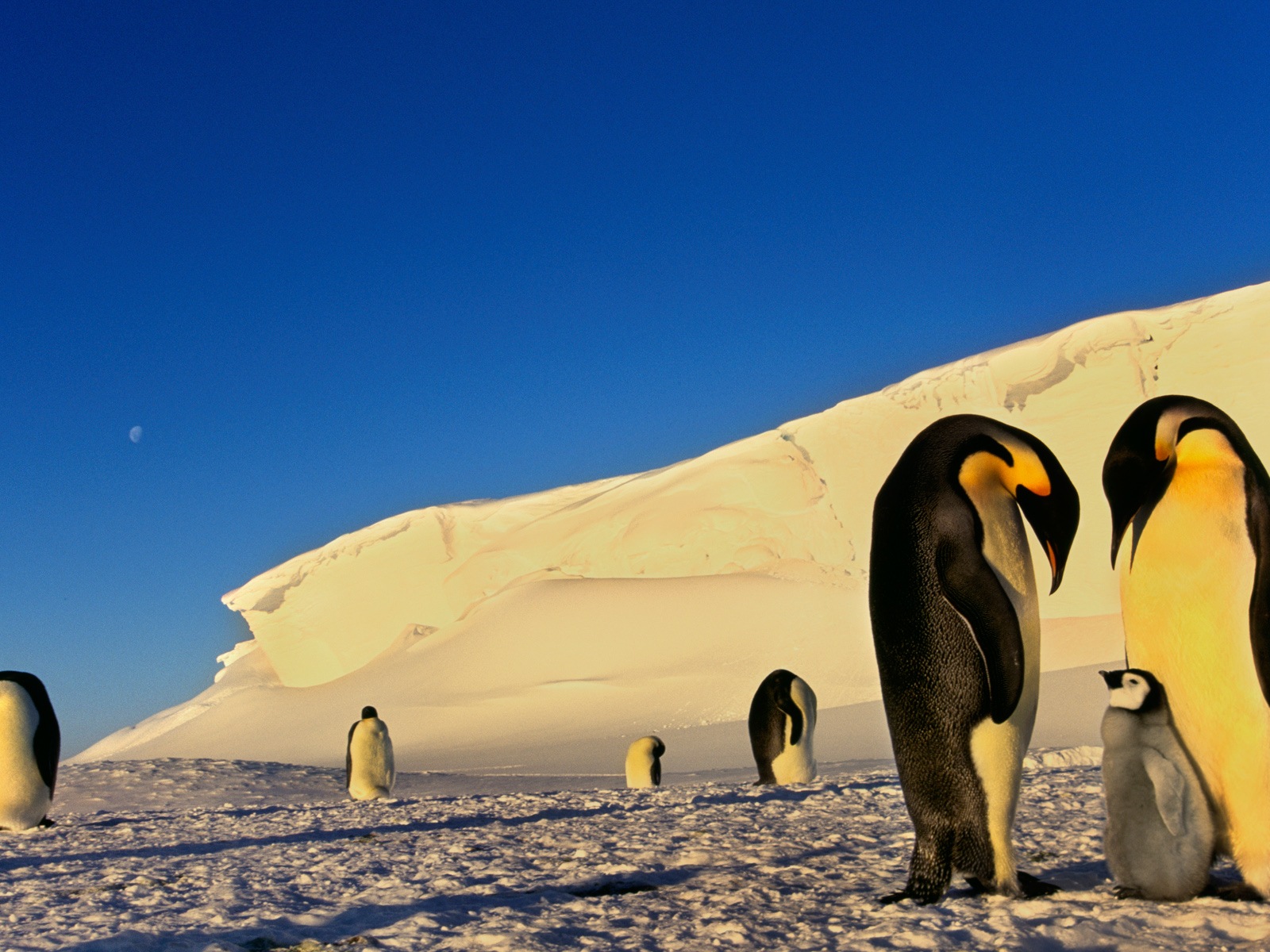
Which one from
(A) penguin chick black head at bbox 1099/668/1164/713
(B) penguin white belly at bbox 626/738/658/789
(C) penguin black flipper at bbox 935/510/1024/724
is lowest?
(B) penguin white belly at bbox 626/738/658/789

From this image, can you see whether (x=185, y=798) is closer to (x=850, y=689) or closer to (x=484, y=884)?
(x=484, y=884)

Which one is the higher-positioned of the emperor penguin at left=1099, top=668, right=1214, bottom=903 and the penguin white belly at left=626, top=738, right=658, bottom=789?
the emperor penguin at left=1099, top=668, right=1214, bottom=903

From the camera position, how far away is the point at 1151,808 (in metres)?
3.57

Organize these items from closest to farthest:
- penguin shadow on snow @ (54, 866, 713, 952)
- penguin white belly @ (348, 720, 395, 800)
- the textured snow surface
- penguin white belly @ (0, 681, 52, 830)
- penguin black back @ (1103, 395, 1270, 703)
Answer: the textured snow surface < penguin shadow on snow @ (54, 866, 713, 952) < penguin black back @ (1103, 395, 1270, 703) < penguin white belly @ (0, 681, 52, 830) < penguin white belly @ (348, 720, 395, 800)

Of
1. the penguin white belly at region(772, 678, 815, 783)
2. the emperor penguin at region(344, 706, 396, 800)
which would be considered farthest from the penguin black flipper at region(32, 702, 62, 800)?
the penguin white belly at region(772, 678, 815, 783)

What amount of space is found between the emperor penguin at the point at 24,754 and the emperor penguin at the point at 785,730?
590 cm

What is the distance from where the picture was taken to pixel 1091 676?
1914 centimetres

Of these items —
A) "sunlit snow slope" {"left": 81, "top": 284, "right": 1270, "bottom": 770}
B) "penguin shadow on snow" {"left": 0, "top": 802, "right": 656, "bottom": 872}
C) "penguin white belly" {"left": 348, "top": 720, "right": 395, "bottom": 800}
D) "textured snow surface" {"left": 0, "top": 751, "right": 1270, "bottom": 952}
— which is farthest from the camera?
"sunlit snow slope" {"left": 81, "top": 284, "right": 1270, "bottom": 770}

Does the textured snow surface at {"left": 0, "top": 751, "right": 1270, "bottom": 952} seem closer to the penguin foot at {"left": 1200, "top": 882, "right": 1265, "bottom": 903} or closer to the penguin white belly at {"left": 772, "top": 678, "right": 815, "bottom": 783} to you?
the penguin foot at {"left": 1200, "top": 882, "right": 1265, "bottom": 903}

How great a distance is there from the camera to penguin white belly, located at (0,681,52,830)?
794cm

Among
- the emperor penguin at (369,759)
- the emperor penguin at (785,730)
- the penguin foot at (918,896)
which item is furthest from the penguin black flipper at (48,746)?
the penguin foot at (918,896)

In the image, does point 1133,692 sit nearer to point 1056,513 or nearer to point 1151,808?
point 1151,808

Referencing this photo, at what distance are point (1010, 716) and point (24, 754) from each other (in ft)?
24.4

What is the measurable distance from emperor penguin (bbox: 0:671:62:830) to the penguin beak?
7.57m
